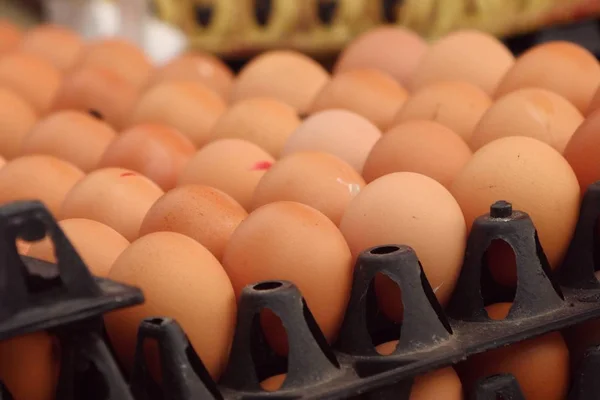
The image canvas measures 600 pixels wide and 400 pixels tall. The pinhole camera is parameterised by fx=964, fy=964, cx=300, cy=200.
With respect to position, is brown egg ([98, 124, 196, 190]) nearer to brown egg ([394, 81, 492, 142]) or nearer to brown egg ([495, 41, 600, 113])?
brown egg ([394, 81, 492, 142])

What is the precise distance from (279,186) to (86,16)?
2.11 m

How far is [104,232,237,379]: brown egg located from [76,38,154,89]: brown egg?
965 mm

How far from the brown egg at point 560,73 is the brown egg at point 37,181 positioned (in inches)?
23.2

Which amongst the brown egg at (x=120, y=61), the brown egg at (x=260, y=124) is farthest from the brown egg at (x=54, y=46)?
the brown egg at (x=260, y=124)

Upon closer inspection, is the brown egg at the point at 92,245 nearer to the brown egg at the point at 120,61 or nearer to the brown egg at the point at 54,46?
the brown egg at the point at 120,61

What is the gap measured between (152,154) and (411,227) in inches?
17.9

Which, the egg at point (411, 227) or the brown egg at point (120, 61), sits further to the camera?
the brown egg at point (120, 61)

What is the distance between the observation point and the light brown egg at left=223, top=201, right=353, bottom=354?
854mm

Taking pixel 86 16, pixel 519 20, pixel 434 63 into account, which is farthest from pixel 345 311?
pixel 86 16

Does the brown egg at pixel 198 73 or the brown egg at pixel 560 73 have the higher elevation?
the brown egg at pixel 560 73

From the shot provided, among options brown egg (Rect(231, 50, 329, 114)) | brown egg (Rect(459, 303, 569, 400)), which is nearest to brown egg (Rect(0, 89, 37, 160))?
brown egg (Rect(231, 50, 329, 114))

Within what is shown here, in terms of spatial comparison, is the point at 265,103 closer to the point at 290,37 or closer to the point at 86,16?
the point at 290,37

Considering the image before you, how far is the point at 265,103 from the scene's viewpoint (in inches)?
54.3

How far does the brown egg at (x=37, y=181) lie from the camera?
113cm
